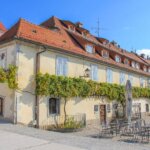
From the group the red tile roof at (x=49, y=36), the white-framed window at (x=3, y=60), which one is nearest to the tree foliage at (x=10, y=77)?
the white-framed window at (x=3, y=60)

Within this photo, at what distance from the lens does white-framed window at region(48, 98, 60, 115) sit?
18.9 m

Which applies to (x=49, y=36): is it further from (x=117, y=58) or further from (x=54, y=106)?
(x=117, y=58)

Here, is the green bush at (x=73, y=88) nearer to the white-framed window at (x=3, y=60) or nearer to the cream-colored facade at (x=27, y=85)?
the cream-colored facade at (x=27, y=85)

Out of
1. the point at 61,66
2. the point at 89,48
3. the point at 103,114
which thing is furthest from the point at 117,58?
the point at 61,66

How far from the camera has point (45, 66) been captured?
730 inches

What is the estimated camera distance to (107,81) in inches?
1006

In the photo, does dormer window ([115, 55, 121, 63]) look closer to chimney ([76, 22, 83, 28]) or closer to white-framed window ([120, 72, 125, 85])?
white-framed window ([120, 72, 125, 85])

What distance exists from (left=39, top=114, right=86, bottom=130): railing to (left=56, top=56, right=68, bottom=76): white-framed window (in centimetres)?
326

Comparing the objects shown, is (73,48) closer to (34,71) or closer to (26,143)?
(34,71)

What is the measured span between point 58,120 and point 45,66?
409cm

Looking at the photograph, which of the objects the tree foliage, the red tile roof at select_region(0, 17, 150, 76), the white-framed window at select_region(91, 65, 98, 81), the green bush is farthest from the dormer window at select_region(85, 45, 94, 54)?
the tree foliage

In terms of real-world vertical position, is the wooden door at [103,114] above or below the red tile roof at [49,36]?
below

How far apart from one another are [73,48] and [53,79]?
4724mm

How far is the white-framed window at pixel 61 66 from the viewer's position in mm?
19620
